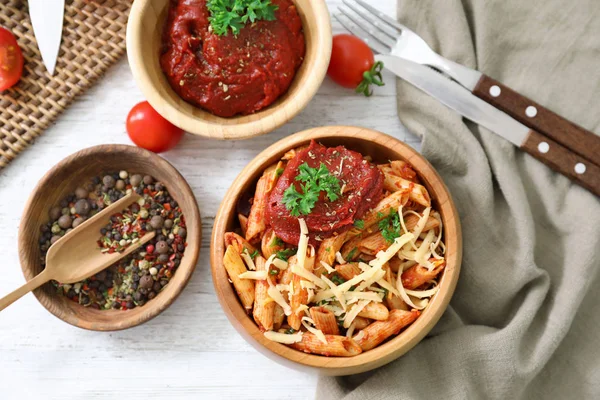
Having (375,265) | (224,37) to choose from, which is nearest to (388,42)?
(224,37)

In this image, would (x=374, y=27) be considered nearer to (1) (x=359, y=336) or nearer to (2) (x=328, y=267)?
(2) (x=328, y=267)

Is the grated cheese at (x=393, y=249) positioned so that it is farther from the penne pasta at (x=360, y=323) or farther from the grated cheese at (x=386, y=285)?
the penne pasta at (x=360, y=323)

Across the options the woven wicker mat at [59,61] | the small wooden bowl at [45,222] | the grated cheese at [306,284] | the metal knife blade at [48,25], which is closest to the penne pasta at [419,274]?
the grated cheese at [306,284]

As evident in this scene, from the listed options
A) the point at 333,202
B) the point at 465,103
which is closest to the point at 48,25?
the point at 333,202

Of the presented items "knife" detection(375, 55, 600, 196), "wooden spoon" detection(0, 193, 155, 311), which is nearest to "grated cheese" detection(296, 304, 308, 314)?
"wooden spoon" detection(0, 193, 155, 311)

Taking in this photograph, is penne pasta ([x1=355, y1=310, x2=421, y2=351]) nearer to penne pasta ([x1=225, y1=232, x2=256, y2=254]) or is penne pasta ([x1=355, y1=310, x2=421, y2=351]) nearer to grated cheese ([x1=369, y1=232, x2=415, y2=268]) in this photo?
grated cheese ([x1=369, y1=232, x2=415, y2=268])

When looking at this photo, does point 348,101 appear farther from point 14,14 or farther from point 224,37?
point 14,14
